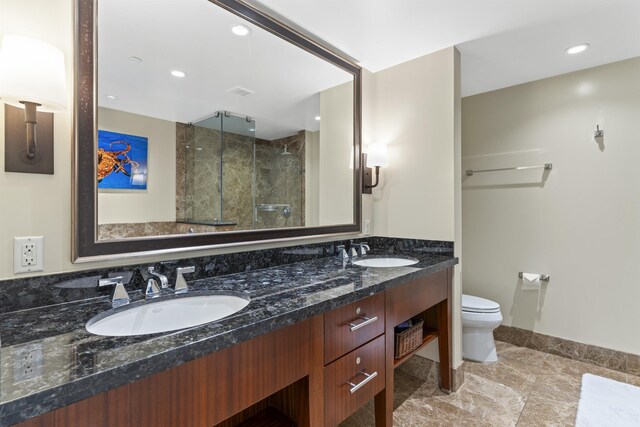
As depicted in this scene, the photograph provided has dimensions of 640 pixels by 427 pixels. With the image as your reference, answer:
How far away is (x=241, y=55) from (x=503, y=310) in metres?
2.91

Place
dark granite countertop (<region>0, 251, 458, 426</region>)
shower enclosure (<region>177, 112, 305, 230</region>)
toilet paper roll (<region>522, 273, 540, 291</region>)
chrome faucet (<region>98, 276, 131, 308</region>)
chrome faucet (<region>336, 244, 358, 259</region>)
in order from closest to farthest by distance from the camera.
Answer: dark granite countertop (<region>0, 251, 458, 426</region>) → chrome faucet (<region>98, 276, 131, 308</region>) → shower enclosure (<region>177, 112, 305, 230</region>) → chrome faucet (<region>336, 244, 358, 259</region>) → toilet paper roll (<region>522, 273, 540, 291</region>)

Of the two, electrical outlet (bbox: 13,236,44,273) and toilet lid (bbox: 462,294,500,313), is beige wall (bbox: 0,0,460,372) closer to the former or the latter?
electrical outlet (bbox: 13,236,44,273)

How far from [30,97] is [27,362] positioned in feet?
2.47

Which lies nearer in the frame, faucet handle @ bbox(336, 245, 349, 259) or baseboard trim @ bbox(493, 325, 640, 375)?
faucet handle @ bbox(336, 245, 349, 259)

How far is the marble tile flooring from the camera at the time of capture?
1.78 m

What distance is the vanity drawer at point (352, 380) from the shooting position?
3.97 feet

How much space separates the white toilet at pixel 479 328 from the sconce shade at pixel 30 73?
8.65 feet

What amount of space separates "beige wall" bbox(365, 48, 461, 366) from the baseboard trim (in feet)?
3.09

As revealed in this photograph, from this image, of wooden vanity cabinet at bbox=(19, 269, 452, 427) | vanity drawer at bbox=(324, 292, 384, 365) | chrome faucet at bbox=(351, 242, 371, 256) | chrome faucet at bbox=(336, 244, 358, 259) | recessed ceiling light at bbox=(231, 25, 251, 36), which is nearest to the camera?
wooden vanity cabinet at bbox=(19, 269, 452, 427)

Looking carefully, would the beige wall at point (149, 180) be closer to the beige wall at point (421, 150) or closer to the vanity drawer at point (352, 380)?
the vanity drawer at point (352, 380)

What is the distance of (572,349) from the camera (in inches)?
97.2

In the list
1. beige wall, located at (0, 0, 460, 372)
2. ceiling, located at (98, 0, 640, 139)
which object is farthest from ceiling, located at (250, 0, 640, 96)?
beige wall, located at (0, 0, 460, 372)

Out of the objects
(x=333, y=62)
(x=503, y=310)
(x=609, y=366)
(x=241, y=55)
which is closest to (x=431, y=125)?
(x=333, y=62)

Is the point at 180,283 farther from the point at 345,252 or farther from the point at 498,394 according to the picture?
the point at 498,394
